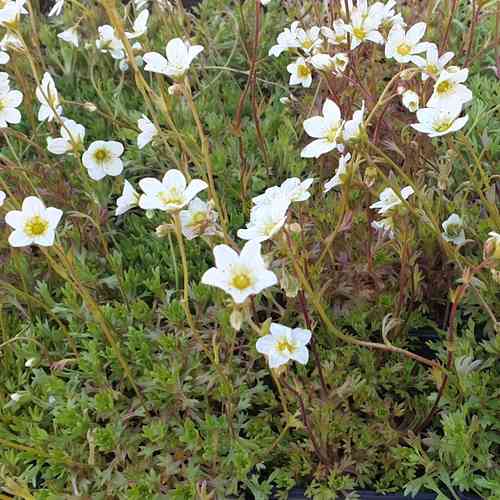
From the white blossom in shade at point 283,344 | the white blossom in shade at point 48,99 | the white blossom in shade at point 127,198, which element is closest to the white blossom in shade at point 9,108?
the white blossom in shade at point 48,99

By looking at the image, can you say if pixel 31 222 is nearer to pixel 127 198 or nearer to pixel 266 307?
pixel 127 198

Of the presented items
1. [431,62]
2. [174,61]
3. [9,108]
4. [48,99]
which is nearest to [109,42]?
[9,108]

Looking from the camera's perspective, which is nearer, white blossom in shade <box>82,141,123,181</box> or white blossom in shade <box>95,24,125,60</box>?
→ white blossom in shade <box>82,141,123,181</box>

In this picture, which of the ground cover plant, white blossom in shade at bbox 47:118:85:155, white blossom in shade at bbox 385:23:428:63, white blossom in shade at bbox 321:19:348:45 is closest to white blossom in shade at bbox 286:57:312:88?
the ground cover plant

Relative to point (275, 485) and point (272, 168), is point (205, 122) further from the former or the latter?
point (275, 485)

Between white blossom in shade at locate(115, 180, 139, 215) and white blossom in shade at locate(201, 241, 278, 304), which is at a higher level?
white blossom in shade at locate(201, 241, 278, 304)

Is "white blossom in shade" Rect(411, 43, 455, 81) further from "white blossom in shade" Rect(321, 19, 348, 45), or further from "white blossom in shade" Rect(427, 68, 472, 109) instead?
"white blossom in shade" Rect(321, 19, 348, 45)

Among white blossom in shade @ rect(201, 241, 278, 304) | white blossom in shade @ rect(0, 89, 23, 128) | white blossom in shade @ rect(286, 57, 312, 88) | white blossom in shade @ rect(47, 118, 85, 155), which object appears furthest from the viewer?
white blossom in shade @ rect(286, 57, 312, 88)
